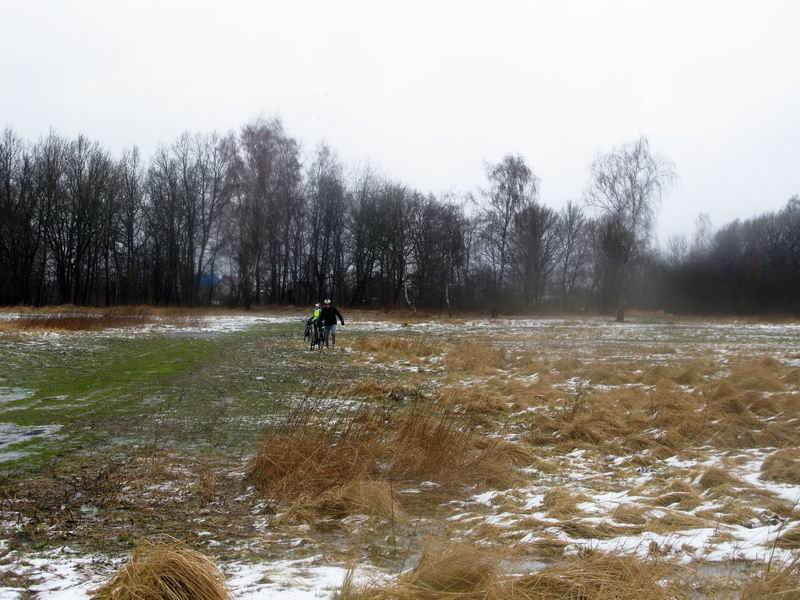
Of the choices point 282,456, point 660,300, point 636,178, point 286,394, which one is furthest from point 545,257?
point 282,456

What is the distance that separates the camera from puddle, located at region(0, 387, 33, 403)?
9.69m

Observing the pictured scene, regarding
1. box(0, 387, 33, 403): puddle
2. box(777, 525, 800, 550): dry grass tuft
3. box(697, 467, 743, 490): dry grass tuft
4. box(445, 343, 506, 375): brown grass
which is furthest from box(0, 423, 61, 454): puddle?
box(445, 343, 506, 375): brown grass

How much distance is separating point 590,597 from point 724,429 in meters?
5.32

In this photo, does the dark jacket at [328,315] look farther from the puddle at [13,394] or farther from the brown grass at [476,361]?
the puddle at [13,394]

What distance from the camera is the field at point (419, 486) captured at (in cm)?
343

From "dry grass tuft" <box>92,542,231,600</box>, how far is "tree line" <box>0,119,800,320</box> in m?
41.1

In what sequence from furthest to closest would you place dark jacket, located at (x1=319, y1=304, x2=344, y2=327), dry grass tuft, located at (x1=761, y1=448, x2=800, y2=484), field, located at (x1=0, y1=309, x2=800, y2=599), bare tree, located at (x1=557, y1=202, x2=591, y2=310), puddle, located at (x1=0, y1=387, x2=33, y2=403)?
bare tree, located at (x1=557, y1=202, x2=591, y2=310)
dark jacket, located at (x1=319, y1=304, x2=344, y2=327)
puddle, located at (x1=0, y1=387, x2=33, y2=403)
dry grass tuft, located at (x1=761, y1=448, x2=800, y2=484)
field, located at (x1=0, y1=309, x2=800, y2=599)

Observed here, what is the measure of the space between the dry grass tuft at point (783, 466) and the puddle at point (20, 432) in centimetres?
792

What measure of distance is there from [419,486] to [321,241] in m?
57.6

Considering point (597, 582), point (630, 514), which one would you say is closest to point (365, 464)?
point (630, 514)

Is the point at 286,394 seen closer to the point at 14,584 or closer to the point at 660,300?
the point at 14,584

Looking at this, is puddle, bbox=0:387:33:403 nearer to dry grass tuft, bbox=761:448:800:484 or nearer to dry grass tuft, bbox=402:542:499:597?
dry grass tuft, bbox=402:542:499:597

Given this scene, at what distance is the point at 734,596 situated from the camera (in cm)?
309

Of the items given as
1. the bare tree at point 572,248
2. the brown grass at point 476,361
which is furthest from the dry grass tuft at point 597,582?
the bare tree at point 572,248
